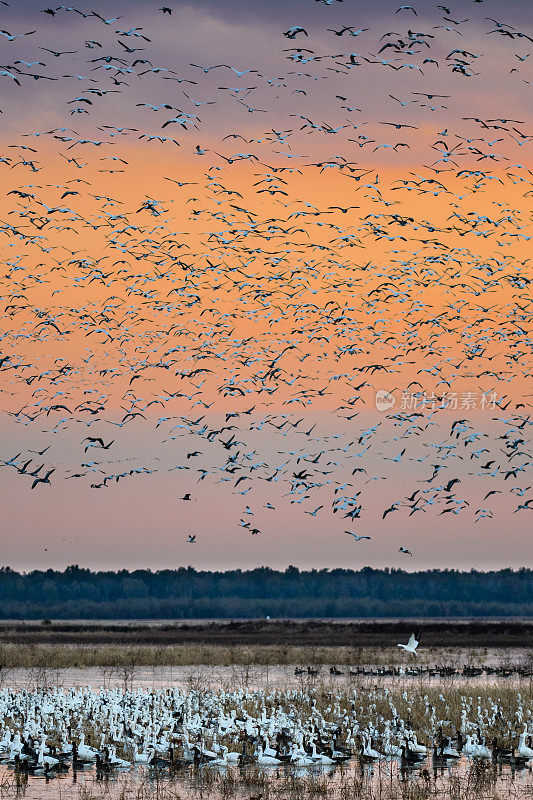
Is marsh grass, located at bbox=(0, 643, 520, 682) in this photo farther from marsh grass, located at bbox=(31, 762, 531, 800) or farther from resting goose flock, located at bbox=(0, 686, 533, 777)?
marsh grass, located at bbox=(31, 762, 531, 800)

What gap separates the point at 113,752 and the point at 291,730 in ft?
13.8

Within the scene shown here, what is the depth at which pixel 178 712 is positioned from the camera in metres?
27.2

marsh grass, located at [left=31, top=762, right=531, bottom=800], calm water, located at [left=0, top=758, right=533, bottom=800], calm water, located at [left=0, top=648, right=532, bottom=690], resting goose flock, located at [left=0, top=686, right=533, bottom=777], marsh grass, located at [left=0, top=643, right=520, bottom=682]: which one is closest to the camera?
marsh grass, located at [left=31, top=762, right=531, bottom=800]

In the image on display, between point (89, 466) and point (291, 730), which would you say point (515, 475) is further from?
point (89, 466)

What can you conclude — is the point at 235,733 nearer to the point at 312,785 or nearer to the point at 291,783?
the point at 291,783

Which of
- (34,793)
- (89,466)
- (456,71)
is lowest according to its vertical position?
(34,793)

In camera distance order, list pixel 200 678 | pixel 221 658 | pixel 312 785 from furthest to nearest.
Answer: pixel 221 658 < pixel 200 678 < pixel 312 785

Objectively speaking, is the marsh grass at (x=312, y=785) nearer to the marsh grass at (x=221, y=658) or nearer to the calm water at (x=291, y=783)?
the calm water at (x=291, y=783)

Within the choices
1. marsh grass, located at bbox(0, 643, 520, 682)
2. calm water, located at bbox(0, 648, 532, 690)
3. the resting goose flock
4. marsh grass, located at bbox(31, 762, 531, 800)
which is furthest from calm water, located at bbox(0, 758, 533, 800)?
marsh grass, located at bbox(0, 643, 520, 682)

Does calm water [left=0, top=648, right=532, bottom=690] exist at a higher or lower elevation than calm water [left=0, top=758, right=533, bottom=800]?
higher

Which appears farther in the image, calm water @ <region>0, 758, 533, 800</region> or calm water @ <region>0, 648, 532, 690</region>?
calm water @ <region>0, 648, 532, 690</region>

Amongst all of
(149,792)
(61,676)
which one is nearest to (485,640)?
(61,676)

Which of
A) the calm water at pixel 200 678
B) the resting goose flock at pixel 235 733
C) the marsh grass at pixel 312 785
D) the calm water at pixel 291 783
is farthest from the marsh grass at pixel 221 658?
the marsh grass at pixel 312 785

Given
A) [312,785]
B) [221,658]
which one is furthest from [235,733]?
[221,658]
